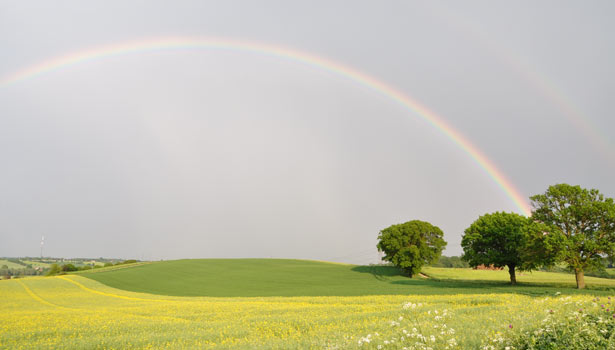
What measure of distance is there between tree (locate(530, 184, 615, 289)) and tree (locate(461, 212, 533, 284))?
9.26 meters

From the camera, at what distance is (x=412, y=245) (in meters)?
69.4

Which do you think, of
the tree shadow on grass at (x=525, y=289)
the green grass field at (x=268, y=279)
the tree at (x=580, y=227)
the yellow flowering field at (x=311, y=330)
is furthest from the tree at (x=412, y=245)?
the yellow flowering field at (x=311, y=330)

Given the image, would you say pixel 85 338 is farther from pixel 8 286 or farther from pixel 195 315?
pixel 8 286

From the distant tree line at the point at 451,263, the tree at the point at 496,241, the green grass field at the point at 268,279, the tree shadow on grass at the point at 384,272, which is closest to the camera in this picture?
the tree at the point at 496,241

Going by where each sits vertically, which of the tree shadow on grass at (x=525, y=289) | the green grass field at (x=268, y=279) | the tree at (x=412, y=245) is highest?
the tree at (x=412, y=245)

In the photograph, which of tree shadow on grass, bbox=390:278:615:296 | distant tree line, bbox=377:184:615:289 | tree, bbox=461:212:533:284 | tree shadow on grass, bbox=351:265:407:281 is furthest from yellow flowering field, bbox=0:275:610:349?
tree shadow on grass, bbox=351:265:407:281

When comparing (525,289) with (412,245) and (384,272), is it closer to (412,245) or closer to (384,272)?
(412,245)

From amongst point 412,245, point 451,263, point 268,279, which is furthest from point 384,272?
point 451,263

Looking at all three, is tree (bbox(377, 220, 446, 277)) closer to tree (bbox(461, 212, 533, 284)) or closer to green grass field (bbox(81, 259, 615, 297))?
green grass field (bbox(81, 259, 615, 297))

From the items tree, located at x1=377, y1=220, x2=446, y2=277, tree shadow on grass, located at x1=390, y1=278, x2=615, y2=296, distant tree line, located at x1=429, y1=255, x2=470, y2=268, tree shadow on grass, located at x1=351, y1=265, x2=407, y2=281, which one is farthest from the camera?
distant tree line, located at x1=429, y1=255, x2=470, y2=268

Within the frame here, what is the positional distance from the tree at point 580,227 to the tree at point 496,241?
9.26 meters

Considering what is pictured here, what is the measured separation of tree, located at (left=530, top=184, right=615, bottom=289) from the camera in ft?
129

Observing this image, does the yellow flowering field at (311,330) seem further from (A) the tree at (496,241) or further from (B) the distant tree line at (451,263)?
(B) the distant tree line at (451,263)

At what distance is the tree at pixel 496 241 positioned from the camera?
52.7m
